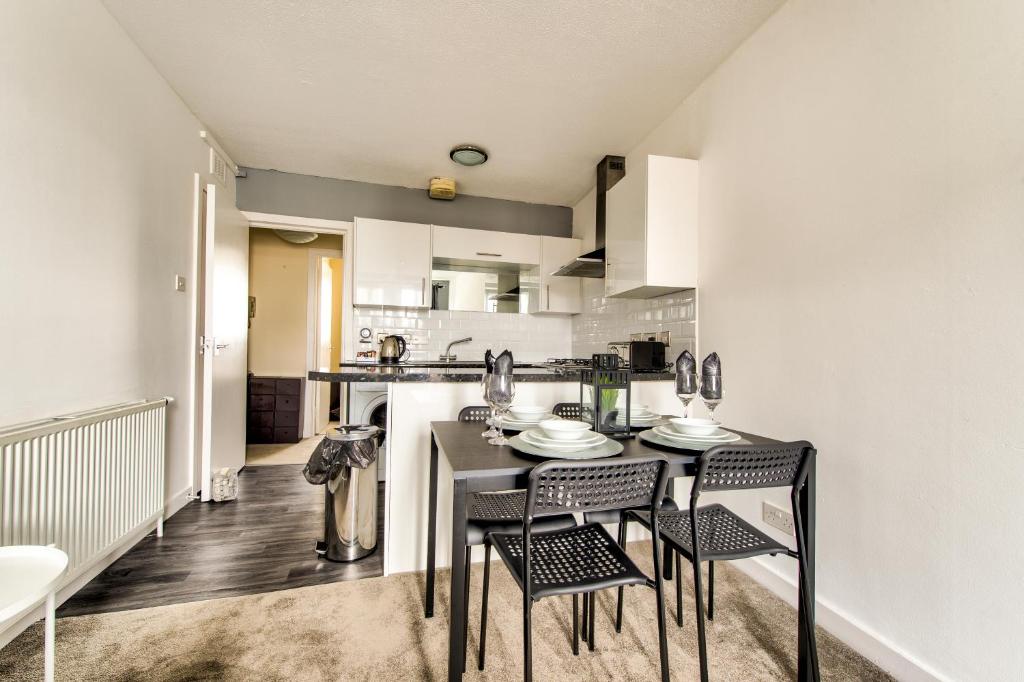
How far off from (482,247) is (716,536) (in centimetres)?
328

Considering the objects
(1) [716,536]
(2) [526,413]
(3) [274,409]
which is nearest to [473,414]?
(2) [526,413]

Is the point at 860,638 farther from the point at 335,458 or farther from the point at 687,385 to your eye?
the point at 335,458

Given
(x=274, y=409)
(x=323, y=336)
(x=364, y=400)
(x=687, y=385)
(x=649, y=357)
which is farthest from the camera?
(x=323, y=336)

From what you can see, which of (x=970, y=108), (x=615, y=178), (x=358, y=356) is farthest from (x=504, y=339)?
(x=970, y=108)

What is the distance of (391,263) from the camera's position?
3.93 m

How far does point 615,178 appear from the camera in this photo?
137 inches

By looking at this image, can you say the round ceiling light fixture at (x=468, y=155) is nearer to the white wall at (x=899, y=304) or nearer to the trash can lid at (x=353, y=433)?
the white wall at (x=899, y=304)

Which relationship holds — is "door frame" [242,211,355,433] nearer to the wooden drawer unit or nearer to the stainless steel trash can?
the wooden drawer unit

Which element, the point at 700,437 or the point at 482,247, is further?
the point at 482,247

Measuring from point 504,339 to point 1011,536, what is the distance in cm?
370

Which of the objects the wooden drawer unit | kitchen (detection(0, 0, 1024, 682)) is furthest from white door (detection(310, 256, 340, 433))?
kitchen (detection(0, 0, 1024, 682))

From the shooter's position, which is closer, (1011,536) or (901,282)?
(1011,536)

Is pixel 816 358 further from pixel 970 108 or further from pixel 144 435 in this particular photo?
pixel 144 435

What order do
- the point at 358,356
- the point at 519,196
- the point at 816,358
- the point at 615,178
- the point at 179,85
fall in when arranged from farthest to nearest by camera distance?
the point at 519,196 → the point at 358,356 → the point at 615,178 → the point at 179,85 → the point at 816,358
